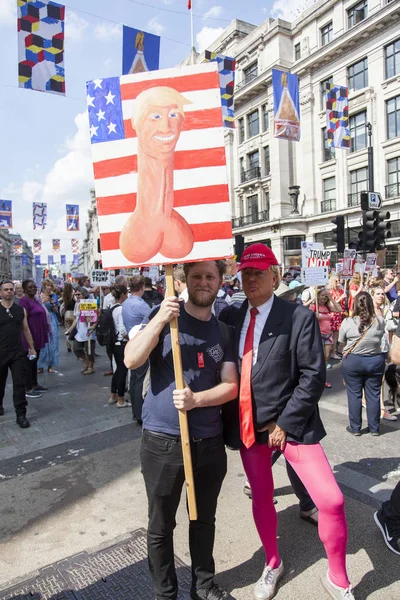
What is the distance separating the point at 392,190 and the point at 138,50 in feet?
77.1

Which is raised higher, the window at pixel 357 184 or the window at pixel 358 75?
the window at pixel 358 75

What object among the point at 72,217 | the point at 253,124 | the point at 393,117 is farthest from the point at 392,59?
the point at 72,217

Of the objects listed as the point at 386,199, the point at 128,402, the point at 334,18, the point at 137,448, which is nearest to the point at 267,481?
the point at 137,448

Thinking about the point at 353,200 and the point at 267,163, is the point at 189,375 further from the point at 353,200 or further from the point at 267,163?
the point at 267,163

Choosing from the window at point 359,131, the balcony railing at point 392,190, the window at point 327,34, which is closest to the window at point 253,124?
the window at point 327,34

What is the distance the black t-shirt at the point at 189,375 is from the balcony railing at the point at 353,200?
3131 centimetres

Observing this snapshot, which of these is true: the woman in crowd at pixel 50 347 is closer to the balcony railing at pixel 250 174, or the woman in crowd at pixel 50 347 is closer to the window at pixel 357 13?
the window at pixel 357 13

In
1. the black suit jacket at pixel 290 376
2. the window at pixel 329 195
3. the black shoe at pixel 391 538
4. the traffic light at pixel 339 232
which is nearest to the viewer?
the black suit jacket at pixel 290 376

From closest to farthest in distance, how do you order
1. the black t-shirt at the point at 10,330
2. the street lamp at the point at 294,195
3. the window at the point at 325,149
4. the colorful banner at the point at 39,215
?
the black t-shirt at the point at 10,330 < the colorful banner at the point at 39,215 < the window at the point at 325,149 < the street lamp at the point at 294,195

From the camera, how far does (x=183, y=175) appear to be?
8.37 feet

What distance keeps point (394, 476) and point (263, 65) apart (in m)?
39.8

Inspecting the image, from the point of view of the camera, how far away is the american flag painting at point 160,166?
251 centimetres

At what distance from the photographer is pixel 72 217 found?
32.4 meters

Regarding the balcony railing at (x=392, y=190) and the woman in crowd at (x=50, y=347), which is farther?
the balcony railing at (x=392, y=190)
